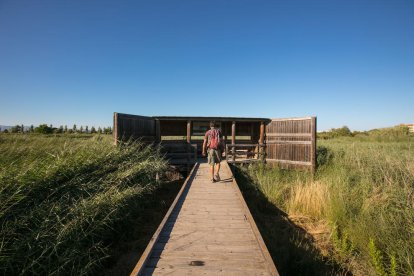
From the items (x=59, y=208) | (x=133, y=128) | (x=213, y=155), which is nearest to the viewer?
(x=59, y=208)

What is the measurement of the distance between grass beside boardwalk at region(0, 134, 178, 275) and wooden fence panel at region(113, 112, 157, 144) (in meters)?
1.35

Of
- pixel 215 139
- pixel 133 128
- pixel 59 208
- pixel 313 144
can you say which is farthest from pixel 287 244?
pixel 133 128

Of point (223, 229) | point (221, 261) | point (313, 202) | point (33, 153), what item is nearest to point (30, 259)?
point (221, 261)

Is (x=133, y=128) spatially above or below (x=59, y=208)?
above

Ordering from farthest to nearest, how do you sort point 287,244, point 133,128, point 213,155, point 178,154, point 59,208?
point 178,154
point 133,128
point 213,155
point 287,244
point 59,208

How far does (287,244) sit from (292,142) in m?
7.06

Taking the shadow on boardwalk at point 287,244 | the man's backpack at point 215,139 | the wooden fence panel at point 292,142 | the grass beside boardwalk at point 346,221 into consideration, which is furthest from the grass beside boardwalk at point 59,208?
the wooden fence panel at point 292,142

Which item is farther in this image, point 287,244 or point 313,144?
point 313,144

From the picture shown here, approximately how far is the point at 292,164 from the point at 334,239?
6649mm

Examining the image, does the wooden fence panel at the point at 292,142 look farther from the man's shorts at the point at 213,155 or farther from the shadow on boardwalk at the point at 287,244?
the man's shorts at the point at 213,155

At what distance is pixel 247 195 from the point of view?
915 centimetres

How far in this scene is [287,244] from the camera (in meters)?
5.51

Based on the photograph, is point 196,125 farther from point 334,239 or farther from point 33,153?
point 334,239

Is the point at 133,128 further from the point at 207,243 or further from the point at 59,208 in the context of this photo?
the point at 207,243
